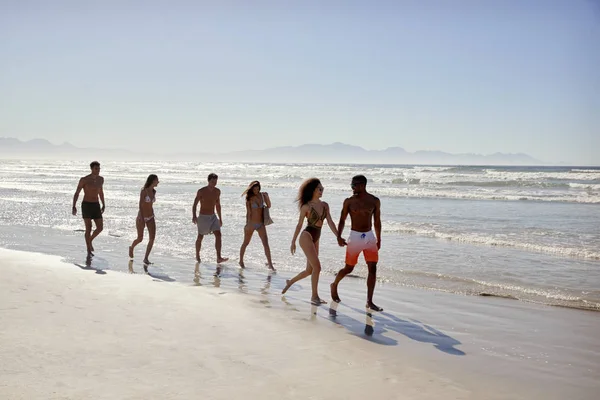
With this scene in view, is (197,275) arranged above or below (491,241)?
below

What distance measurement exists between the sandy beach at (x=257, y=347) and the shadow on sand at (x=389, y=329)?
0.01 meters

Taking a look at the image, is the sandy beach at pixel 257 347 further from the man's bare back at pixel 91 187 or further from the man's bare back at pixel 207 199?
the man's bare back at pixel 91 187

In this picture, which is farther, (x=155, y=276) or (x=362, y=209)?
(x=155, y=276)

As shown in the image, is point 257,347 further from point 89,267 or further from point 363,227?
point 89,267

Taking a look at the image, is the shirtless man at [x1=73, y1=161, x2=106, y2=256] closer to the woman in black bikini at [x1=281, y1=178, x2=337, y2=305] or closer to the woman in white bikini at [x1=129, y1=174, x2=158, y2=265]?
the woman in white bikini at [x1=129, y1=174, x2=158, y2=265]

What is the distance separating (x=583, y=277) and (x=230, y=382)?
753 cm

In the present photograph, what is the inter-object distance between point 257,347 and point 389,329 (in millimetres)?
1709

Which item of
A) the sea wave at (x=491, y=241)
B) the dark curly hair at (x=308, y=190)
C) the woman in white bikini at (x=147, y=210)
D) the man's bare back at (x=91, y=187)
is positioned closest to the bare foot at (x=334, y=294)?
the dark curly hair at (x=308, y=190)

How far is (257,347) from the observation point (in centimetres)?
523

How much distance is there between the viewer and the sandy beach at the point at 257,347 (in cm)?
425

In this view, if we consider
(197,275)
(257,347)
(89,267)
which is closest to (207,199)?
(197,275)

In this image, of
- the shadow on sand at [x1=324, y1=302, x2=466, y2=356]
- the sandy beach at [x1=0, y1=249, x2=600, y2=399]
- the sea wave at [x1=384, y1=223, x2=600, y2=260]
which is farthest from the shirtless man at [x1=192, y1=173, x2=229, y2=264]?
the sea wave at [x1=384, y1=223, x2=600, y2=260]

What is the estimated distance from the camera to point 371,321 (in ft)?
21.6

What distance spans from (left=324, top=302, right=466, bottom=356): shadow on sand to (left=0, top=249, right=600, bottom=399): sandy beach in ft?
0.04
